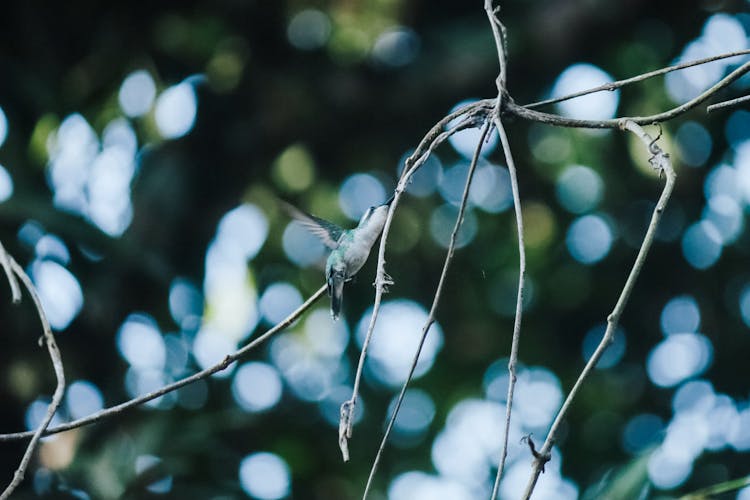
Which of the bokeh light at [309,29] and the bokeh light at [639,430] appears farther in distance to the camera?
the bokeh light at [309,29]

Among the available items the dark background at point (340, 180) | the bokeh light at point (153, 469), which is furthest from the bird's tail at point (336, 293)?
the dark background at point (340, 180)

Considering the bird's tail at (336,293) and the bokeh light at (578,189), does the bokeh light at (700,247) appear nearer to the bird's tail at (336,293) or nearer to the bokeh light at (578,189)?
the bokeh light at (578,189)

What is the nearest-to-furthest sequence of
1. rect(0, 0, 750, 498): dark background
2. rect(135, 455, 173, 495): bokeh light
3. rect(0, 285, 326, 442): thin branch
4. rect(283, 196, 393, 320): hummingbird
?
rect(0, 285, 326, 442): thin branch → rect(283, 196, 393, 320): hummingbird → rect(135, 455, 173, 495): bokeh light → rect(0, 0, 750, 498): dark background

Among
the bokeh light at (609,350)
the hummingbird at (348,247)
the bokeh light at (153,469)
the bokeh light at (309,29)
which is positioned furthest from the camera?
the bokeh light at (609,350)

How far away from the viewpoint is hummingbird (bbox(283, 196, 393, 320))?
2457 millimetres

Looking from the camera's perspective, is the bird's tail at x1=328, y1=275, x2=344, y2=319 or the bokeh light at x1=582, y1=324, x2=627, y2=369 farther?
the bokeh light at x1=582, y1=324, x2=627, y2=369

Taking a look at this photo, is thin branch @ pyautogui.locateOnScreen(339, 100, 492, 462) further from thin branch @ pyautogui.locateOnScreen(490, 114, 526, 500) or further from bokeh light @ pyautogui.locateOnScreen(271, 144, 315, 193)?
bokeh light @ pyautogui.locateOnScreen(271, 144, 315, 193)

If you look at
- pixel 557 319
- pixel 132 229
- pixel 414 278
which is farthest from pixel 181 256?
pixel 557 319

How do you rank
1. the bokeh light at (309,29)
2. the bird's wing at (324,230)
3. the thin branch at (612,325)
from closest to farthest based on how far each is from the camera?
1. the thin branch at (612,325)
2. the bird's wing at (324,230)
3. the bokeh light at (309,29)

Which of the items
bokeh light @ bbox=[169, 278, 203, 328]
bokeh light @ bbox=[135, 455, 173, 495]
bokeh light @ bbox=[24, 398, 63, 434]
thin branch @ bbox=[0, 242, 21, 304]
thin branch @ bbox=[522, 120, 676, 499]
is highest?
thin branch @ bbox=[522, 120, 676, 499]

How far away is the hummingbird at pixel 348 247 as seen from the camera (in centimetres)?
246

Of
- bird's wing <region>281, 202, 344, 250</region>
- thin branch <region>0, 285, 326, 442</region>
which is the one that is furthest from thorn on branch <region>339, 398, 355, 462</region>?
bird's wing <region>281, 202, 344, 250</region>

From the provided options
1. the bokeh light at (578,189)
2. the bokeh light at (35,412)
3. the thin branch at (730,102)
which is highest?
the bokeh light at (578,189)

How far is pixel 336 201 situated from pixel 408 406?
131cm
